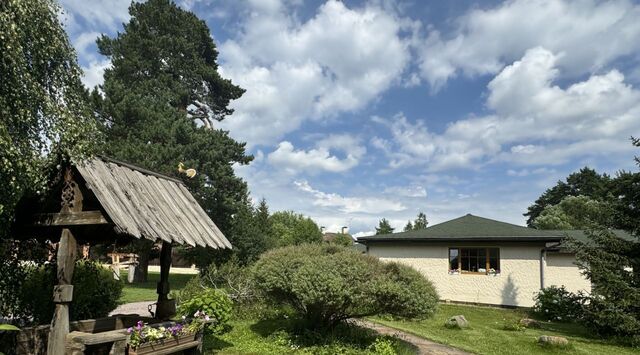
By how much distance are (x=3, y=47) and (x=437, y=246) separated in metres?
19.2

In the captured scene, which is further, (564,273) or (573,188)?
(573,188)

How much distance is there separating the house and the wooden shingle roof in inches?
511

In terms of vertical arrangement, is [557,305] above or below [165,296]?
below

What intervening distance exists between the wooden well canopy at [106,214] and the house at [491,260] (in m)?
13.2

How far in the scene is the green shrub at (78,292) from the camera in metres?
9.34

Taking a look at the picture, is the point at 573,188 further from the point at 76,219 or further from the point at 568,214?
the point at 76,219

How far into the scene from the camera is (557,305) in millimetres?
16828

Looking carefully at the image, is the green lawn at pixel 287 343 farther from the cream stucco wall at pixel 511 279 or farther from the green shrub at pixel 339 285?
the cream stucco wall at pixel 511 279

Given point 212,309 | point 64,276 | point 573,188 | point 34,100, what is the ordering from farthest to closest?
point 573,188, point 212,309, point 64,276, point 34,100

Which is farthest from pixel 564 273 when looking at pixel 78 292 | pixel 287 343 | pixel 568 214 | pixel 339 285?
pixel 568 214

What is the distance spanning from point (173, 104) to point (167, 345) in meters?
28.9

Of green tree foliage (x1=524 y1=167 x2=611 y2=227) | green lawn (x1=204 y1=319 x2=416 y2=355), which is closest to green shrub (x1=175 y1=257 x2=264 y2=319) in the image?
green lawn (x1=204 y1=319 x2=416 y2=355)

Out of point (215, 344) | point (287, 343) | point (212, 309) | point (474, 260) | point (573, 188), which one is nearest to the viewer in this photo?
point (215, 344)

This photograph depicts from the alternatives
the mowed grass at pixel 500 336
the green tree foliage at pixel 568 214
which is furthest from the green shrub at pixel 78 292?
the green tree foliage at pixel 568 214
